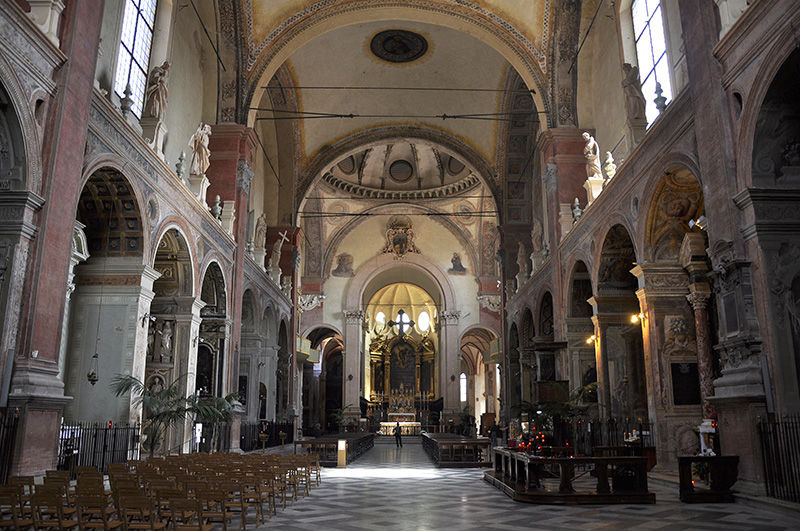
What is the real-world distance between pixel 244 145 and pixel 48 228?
10582mm

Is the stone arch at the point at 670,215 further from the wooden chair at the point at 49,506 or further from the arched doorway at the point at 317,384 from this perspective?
the arched doorway at the point at 317,384

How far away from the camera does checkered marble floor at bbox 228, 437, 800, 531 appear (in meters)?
7.26

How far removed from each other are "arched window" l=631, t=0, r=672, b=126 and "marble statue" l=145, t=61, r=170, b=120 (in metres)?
10.4

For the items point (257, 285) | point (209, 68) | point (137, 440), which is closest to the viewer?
point (137, 440)

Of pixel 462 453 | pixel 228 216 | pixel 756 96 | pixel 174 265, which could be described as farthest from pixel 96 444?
pixel 756 96

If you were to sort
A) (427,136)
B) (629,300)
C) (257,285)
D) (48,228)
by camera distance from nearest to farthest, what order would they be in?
(48,228) → (629,300) → (257,285) → (427,136)

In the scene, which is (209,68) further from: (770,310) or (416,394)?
(416,394)

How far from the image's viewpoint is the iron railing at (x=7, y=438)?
25.9 feet

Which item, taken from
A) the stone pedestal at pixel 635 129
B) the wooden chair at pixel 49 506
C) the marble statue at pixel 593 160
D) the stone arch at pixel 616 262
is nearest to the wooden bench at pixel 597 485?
the stone arch at pixel 616 262

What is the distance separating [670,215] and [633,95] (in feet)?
9.54

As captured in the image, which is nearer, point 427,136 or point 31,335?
point 31,335

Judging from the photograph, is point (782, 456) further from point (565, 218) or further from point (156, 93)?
point (156, 93)

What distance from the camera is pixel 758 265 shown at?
8.34m

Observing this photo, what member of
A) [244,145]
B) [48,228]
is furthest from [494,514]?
[244,145]
